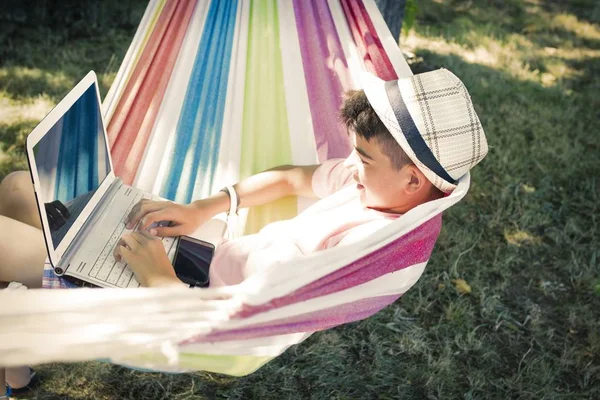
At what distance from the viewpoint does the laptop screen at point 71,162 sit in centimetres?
123

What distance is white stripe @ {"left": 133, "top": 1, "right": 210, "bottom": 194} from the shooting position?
175 cm

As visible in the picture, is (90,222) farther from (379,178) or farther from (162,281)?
(379,178)

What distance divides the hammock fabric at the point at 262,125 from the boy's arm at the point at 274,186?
0.04 m

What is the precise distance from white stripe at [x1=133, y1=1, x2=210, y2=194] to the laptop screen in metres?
0.20

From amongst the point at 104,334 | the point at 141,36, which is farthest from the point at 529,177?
the point at 104,334

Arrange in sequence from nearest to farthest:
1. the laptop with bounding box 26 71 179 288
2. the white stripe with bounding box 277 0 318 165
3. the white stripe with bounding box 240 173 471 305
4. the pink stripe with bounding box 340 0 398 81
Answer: the white stripe with bounding box 240 173 471 305 → the laptop with bounding box 26 71 179 288 → the pink stripe with bounding box 340 0 398 81 → the white stripe with bounding box 277 0 318 165

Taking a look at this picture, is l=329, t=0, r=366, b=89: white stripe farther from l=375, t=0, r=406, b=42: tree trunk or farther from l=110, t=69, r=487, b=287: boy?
l=375, t=0, r=406, b=42: tree trunk

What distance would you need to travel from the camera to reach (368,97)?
1.34 meters

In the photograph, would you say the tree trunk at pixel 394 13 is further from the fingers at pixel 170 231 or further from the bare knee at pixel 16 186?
the bare knee at pixel 16 186

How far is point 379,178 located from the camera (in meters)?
1.35

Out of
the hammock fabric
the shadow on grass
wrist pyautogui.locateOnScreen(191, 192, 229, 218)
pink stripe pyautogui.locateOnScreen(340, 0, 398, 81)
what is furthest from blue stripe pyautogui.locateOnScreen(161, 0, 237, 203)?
the shadow on grass

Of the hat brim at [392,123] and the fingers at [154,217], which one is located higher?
the hat brim at [392,123]

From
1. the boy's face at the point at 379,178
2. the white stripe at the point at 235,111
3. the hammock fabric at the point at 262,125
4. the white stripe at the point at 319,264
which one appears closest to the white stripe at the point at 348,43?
the hammock fabric at the point at 262,125

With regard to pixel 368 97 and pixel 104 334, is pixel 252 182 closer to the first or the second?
pixel 368 97
